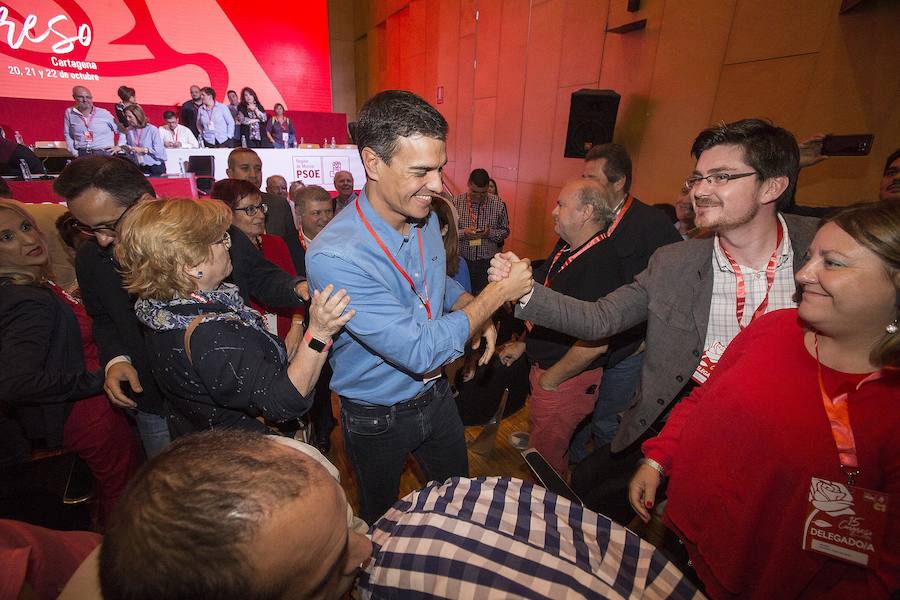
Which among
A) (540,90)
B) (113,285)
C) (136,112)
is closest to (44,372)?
(113,285)

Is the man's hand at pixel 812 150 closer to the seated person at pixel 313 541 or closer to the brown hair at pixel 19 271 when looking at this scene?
the seated person at pixel 313 541

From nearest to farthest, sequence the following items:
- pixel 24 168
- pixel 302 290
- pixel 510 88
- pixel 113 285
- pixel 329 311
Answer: pixel 329 311 < pixel 113 285 < pixel 302 290 < pixel 24 168 < pixel 510 88

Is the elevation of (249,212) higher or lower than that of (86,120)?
lower

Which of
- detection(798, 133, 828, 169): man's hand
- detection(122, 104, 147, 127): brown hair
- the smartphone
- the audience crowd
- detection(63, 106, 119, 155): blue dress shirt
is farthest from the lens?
detection(122, 104, 147, 127): brown hair

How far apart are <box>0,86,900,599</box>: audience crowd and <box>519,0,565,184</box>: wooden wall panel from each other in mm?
4386

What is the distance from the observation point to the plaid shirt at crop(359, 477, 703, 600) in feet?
2.66

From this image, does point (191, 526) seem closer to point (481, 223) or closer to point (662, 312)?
point (662, 312)

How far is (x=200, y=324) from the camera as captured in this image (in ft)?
4.38

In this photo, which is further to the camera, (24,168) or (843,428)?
(24,168)

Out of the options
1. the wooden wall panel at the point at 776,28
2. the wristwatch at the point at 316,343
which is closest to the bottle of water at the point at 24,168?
the wristwatch at the point at 316,343

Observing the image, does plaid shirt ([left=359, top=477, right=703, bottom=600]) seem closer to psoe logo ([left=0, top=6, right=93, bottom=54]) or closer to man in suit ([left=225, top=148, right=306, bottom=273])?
man in suit ([left=225, top=148, right=306, bottom=273])

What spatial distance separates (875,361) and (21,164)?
31.5ft

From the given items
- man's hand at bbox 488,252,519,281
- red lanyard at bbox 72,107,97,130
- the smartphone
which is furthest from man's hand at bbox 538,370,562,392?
red lanyard at bbox 72,107,97,130

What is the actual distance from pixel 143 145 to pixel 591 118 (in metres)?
8.24
